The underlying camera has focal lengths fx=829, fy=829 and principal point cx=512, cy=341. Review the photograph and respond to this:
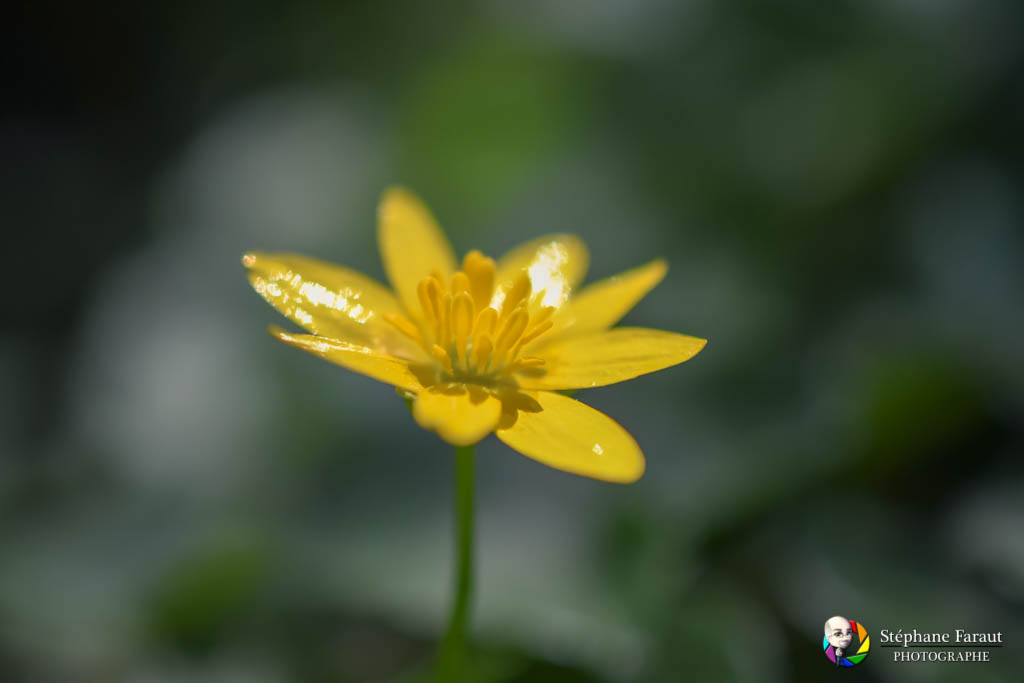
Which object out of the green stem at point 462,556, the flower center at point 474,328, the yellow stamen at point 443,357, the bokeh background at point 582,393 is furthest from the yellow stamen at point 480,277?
the bokeh background at point 582,393

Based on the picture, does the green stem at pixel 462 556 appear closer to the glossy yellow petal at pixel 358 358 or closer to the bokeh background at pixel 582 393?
the glossy yellow petal at pixel 358 358

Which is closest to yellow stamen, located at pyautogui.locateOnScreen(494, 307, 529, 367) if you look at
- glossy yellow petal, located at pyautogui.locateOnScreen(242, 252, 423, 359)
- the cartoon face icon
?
glossy yellow petal, located at pyautogui.locateOnScreen(242, 252, 423, 359)

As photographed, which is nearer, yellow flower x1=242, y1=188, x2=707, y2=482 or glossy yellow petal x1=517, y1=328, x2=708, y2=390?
yellow flower x1=242, y1=188, x2=707, y2=482

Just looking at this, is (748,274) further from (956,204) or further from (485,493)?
(485,493)

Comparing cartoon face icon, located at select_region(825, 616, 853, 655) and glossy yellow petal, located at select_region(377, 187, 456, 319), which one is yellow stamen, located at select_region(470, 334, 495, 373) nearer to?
glossy yellow petal, located at select_region(377, 187, 456, 319)

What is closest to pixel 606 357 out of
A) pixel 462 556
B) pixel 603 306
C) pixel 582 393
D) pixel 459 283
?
pixel 603 306

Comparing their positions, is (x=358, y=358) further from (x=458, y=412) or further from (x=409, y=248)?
(x=409, y=248)
